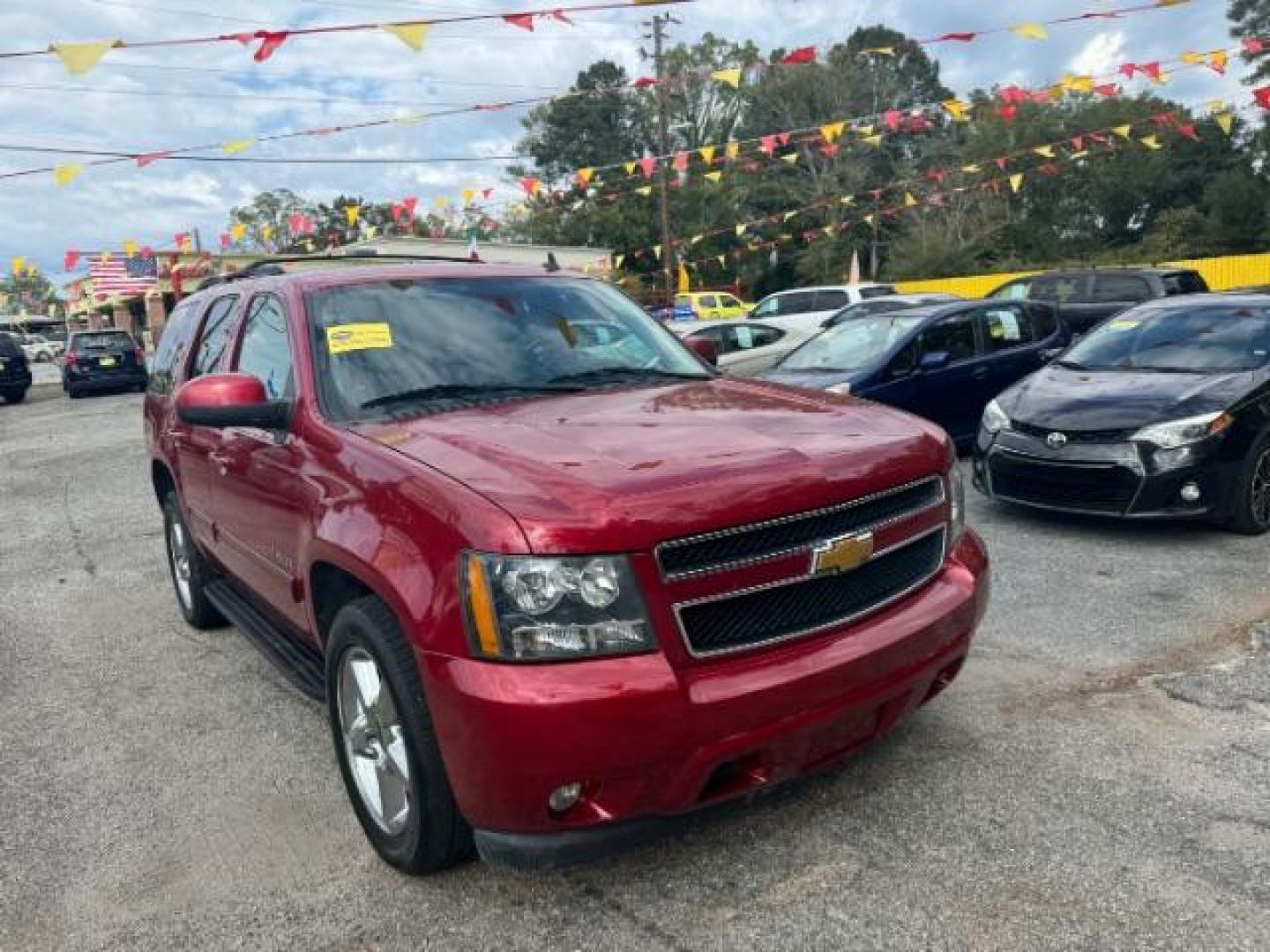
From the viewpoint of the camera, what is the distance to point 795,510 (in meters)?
2.48

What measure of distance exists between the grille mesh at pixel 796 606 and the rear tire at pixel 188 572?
10.9 feet

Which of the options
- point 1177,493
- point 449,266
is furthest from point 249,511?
point 1177,493

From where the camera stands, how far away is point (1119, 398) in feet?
19.9

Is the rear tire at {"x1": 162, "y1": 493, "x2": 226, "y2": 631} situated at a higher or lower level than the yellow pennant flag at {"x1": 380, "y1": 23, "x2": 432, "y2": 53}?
lower

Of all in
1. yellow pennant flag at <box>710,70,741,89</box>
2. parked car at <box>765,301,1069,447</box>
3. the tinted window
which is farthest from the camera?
the tinted window

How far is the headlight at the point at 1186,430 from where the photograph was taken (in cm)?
564

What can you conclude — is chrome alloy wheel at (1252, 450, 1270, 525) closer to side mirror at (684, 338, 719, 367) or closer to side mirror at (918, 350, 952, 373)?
side mirror at (918, 350, 952, 373)

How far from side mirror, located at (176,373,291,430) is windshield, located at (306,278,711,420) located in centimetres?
20

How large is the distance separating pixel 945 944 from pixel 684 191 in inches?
2042

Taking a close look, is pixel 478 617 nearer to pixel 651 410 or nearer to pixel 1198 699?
pixel 651 410

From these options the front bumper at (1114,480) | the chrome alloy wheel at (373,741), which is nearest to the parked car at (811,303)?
the front bumper at (1114,480)

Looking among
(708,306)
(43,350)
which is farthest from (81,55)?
(43,350)

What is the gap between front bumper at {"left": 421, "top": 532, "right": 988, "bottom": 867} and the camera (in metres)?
2.21

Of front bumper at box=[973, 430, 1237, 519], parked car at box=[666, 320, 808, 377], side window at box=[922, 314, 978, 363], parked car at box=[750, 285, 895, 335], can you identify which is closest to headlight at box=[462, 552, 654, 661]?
front bumper at box=[973, 430, 1237, 519]
